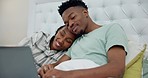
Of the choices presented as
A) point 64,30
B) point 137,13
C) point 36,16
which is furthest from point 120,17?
point 36,16

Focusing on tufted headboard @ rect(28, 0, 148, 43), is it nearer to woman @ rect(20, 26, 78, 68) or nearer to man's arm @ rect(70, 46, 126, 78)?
woman @ rect(20, 26, 78, 68)

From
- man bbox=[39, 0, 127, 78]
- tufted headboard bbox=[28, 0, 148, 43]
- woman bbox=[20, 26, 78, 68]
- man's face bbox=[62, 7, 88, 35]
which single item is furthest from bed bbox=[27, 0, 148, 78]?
woman bbox=[20, 26, 78, 68]

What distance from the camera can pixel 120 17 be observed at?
1.69m

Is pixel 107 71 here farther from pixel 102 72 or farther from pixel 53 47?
pixel 53 47

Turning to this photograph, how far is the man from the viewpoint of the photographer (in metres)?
0.94

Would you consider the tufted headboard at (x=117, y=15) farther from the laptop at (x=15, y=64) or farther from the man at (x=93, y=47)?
the laptop at (x=15, y=64)

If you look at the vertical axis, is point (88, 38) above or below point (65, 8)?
below

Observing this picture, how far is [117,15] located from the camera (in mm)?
1708

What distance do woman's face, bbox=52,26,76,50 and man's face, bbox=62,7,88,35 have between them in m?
0.10

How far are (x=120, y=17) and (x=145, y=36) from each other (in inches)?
10.6

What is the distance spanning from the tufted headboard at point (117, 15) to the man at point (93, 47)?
0.36 m

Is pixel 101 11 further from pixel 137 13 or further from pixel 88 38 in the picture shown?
pixel 88 38

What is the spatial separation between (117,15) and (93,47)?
657 mm

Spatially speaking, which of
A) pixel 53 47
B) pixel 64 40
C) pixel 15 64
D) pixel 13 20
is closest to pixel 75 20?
pixel 64 40
